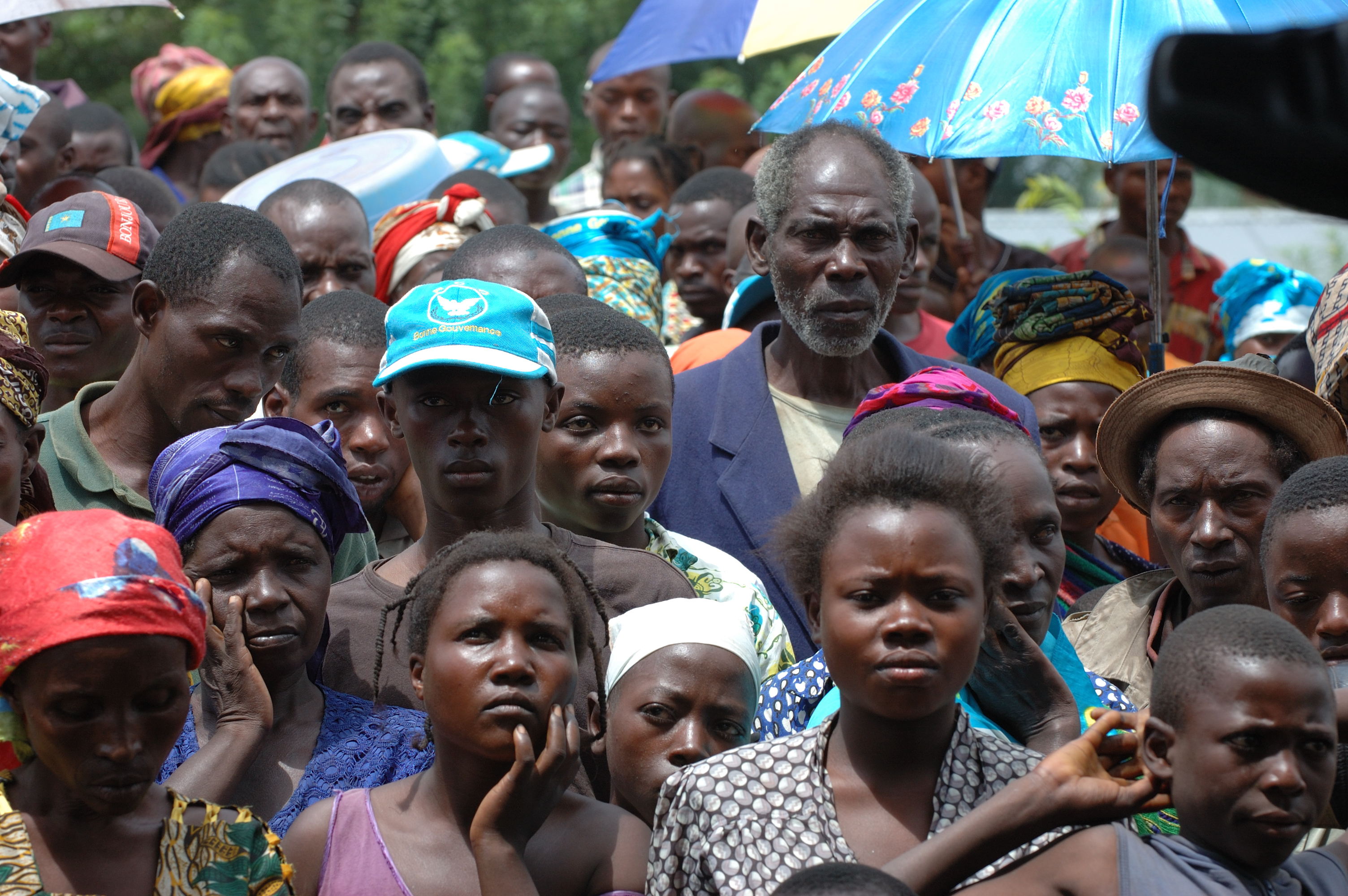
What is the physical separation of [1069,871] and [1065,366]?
2.79 meters

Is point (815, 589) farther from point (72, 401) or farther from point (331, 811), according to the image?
point (72, 401)

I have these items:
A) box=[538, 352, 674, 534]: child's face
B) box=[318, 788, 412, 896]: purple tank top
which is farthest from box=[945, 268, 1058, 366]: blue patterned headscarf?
box=[318, 788, 412, 896]: purple tank top

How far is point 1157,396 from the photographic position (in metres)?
4.24

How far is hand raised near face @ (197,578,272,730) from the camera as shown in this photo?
10.8 ft

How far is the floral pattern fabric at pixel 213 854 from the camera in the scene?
9.14 ft

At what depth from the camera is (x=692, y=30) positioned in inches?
326

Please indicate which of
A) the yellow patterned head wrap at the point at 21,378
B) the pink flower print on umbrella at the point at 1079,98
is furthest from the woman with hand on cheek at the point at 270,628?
the pink flower print on umbrella at the point at 1079,98

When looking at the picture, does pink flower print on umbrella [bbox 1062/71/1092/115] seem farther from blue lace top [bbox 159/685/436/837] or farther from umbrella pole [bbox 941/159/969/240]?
umbrella pole [bbox 941/159/969/240]

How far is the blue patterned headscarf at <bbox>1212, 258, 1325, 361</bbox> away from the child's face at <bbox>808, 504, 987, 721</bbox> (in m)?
4.81

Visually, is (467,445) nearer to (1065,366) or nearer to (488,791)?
(488,791)

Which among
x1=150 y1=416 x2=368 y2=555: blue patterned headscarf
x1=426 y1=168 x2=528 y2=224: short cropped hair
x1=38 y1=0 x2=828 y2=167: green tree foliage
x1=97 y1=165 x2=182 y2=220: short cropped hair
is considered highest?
x1=150 y1=416 x2=368 y2=555: blue patterned headscarf

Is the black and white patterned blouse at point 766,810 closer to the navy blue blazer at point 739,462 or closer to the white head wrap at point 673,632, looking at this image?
the white head wrap at point 673,632

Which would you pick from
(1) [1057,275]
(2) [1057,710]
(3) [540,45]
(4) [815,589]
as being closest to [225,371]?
(4) [815,589]

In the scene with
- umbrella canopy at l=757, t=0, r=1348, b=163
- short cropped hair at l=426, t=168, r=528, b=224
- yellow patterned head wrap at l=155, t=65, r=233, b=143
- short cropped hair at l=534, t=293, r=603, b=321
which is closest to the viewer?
umbrella canopy at l=757, t=0, r=1348, b=163
